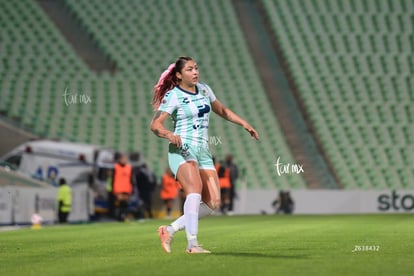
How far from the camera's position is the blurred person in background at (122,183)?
86.7 ft

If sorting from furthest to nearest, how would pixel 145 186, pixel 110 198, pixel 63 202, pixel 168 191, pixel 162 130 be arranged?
pixel 168 191 → pixel 145 186 → pixel 110 198 → pixel 63 202 → pixel 162 130

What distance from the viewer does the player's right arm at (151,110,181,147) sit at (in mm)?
10711

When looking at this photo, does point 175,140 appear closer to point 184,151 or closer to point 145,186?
point 184,151

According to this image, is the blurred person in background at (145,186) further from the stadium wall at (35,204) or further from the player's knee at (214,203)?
the player's knee at (214,203)

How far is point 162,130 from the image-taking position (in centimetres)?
1084

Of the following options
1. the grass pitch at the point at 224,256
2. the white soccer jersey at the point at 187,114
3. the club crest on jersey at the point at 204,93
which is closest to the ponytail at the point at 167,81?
the white soccer jersey at the point at 187,114

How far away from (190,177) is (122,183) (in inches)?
615

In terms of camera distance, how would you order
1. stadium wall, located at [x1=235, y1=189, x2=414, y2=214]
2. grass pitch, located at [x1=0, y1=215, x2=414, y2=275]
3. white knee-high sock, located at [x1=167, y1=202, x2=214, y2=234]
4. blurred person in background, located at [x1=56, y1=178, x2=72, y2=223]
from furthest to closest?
1. stadium wall, located at [x1=235, y1=189, x2=414, y2=214]
2. blurred person in background, located at [x1=56, y1=178, x2=72, y2=223]
3. white knee-high sock, located at [x1=167, y1=202, x2=214, y2=234]
4. grass pitch, located at [x1=0, y1=215, x2=414, y2=275]

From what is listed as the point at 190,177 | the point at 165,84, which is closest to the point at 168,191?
the point at 165,84

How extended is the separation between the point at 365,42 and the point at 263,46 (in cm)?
405

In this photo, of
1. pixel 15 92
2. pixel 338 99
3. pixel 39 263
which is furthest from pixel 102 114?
pixel 39 263

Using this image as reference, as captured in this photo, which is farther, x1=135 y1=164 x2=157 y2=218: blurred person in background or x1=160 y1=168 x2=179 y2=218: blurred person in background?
x1=160 y1=168 x2=179 y2=218: blurred person in background

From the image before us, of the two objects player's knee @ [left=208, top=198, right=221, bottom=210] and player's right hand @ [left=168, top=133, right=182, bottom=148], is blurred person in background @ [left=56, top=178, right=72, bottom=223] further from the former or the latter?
player's right hand @ [left=168, top=133, right=182, bottom=148]

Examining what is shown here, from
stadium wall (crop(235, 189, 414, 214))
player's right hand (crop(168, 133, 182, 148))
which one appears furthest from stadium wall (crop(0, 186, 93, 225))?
player's right hand (crop(168, 133, 182, 148))
